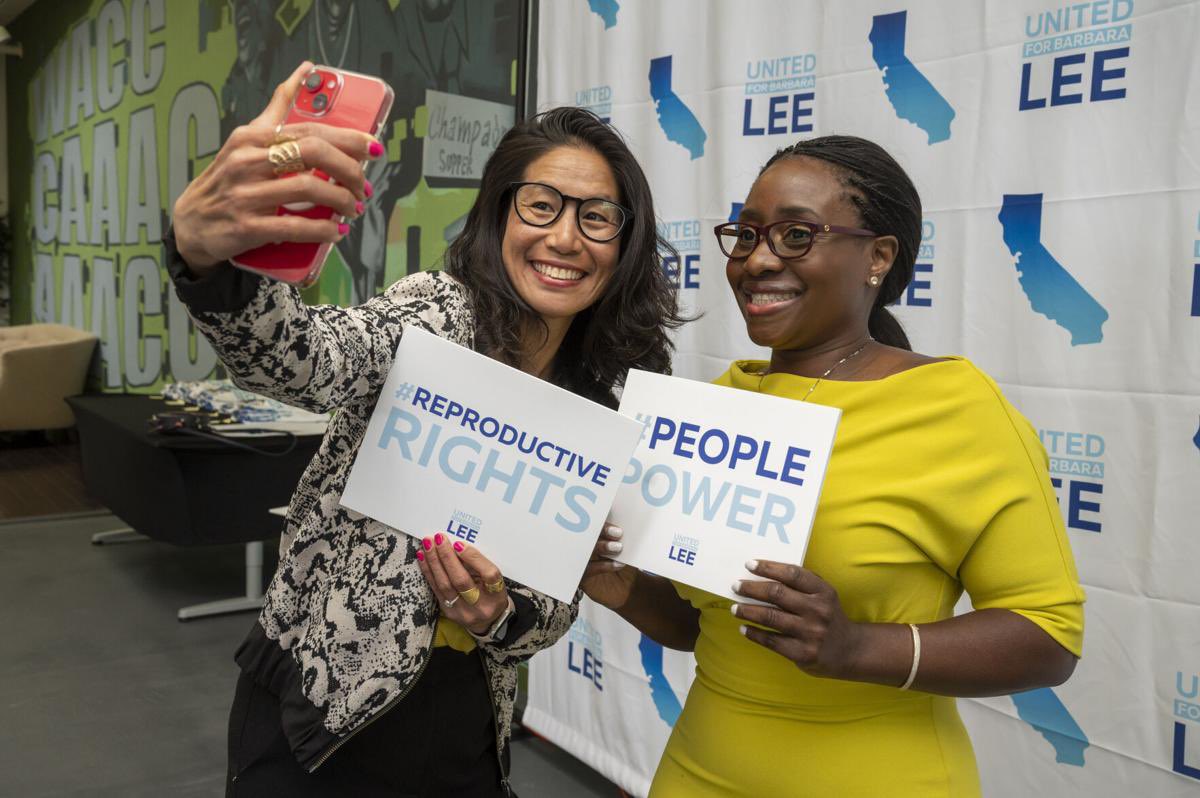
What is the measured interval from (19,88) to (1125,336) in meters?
12.3

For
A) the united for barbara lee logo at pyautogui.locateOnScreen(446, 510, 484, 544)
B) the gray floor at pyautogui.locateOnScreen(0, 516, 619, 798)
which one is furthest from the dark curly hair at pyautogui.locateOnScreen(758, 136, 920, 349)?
the gray floor at pyautogui.locateOnScreen(0, 516, 619, 798)

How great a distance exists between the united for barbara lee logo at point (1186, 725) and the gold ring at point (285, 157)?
1.83 meters

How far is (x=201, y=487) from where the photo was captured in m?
4.21

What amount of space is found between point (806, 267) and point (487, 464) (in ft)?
1.53

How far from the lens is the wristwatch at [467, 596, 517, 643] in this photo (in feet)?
4.20

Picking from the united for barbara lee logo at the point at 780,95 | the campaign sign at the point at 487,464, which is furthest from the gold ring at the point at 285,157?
the united for barbara lee logo at the point at 780,95

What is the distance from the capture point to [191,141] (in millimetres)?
6965

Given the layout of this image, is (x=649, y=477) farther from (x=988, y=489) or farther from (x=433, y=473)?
(x=988, y=489)

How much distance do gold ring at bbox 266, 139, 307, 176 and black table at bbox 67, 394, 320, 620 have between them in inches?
144

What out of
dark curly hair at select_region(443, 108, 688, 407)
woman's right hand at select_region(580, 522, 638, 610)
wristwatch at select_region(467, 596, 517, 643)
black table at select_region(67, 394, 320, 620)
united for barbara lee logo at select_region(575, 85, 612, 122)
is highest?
united for barbara lee logo at select_region(575, 85, 612, 122)

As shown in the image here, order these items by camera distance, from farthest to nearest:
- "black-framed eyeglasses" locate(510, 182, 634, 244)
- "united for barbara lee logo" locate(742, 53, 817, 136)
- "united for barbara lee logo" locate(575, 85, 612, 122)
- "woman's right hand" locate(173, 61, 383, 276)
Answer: "united for barbara lee logo" locate(575, 85, 612, 122)
"united for barbara lee logo" locate(742, 53, 817, 136)
"black-framed eyeglasses" locate(510, 182, 634, 244)
"woman's right hand" locate(173, 61, 383, 276)

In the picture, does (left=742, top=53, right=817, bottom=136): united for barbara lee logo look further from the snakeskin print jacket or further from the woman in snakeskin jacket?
the snakeskin print jacket

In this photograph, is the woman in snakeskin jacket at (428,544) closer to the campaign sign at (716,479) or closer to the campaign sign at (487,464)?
the campaign sign at (487,464)

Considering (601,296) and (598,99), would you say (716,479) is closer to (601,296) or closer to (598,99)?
(601,296)
